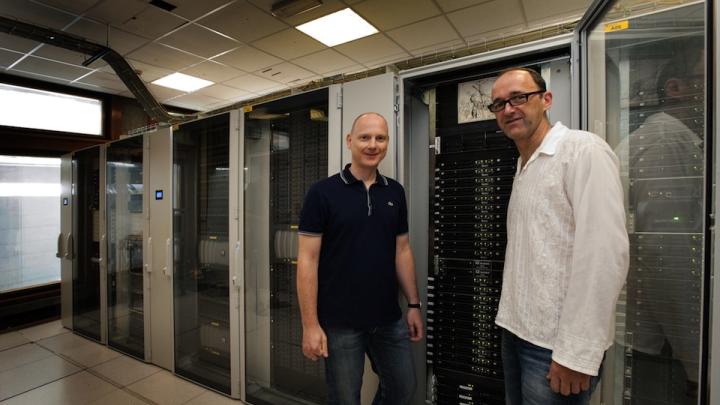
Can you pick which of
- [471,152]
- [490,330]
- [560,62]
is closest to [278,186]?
[471,152]

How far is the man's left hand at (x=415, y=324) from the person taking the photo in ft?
5.31

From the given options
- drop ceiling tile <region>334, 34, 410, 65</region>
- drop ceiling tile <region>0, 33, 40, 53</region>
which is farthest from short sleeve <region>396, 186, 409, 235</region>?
drop ceiling tile <region>0, 33, 40, 53</region>

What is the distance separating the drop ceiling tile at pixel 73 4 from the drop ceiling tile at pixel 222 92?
93.7 inches

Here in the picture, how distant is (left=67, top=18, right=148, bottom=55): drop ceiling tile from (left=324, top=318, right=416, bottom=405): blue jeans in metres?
4.26

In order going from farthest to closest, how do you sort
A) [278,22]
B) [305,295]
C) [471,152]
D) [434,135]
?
1. [278,22]
2. [434,135]
3. [471,152]
4. [305,295]

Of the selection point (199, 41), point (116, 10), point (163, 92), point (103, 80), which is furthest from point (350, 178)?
point (163, 92)

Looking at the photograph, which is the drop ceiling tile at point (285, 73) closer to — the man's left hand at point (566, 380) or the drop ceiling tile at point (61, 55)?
the drop ceiling tile at point (61, 55)

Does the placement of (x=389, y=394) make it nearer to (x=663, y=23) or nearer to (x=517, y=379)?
(x=517, y=379)

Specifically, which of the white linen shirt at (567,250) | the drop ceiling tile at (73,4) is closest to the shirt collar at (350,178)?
the white linen shirt at (567,250)

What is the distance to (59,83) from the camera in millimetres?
5293

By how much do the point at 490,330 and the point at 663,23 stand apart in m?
1.38

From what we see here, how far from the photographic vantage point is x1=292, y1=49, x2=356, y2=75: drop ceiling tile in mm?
4688

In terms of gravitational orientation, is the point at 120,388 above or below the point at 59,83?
below

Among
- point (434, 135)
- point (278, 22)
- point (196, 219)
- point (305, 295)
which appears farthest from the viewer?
point (278, 22)
